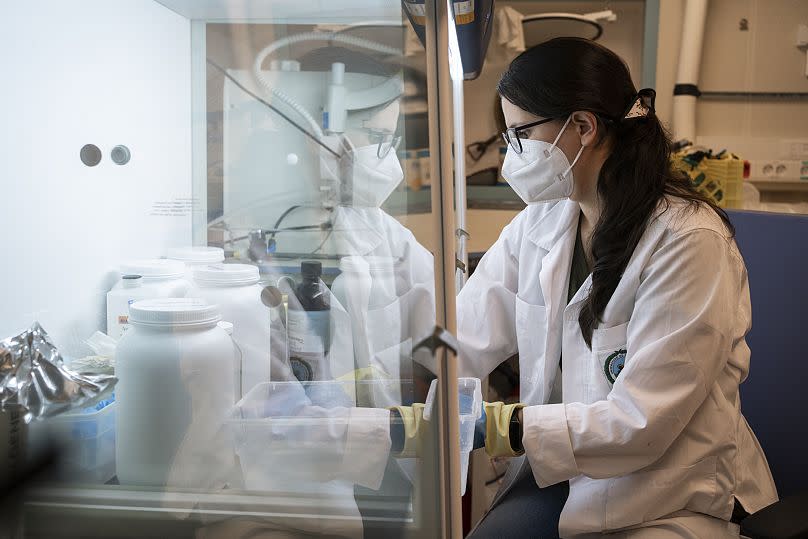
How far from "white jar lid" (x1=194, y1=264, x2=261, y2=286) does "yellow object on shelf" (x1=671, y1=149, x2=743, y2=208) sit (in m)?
2.07

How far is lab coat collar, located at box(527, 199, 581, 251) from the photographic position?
150 centimetres

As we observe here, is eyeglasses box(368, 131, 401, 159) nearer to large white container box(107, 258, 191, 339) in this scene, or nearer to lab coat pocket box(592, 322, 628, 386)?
large white container box(107, 258, 191, 339)

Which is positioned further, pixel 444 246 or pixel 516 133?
pixel 516 133

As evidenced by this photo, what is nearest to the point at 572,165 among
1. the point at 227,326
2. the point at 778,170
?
the point at 227,326

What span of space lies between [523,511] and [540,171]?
69cm

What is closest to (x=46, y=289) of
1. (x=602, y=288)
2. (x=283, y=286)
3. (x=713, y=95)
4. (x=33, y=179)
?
(x=33, y=179)

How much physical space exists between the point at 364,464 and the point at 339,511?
85 millimetres

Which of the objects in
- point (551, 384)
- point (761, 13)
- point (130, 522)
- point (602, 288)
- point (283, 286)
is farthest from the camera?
point (761, 13)

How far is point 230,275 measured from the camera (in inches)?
30.5

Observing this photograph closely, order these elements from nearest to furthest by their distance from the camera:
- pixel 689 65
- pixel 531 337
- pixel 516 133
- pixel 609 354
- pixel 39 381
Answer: pixel 39 381, pixel 609 354, pixel 516 133, pixel 531 337, pixel 689 65

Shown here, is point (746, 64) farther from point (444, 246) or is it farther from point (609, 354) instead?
point (444, 246)

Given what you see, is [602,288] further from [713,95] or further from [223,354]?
[713,95]

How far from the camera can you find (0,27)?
0.66 metres

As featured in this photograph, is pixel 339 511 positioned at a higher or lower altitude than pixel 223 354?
lower
